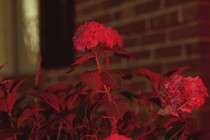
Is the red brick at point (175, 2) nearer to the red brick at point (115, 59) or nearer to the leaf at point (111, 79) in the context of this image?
the red brick at point (115, 59)

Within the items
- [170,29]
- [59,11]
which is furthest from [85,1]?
[170,29]

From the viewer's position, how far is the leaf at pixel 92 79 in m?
1.42

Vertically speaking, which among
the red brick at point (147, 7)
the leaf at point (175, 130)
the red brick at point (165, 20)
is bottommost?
the leaf at point (175, 130)

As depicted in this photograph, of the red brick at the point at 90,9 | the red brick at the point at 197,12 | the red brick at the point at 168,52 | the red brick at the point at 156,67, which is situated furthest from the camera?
the red brick at the point at 90,9

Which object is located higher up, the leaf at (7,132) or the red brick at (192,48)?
the red brick at (192,48)

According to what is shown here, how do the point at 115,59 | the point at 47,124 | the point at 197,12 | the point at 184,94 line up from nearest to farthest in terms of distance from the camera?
1. the point at 184,94
2. the point at 47,124
3. the point at 197,12
4. the point at 115,59

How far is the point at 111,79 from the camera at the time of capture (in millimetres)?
1396

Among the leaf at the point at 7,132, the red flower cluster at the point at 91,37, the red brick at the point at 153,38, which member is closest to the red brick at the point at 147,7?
the red brick at the point at 153,38

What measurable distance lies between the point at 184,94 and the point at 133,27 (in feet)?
4.09

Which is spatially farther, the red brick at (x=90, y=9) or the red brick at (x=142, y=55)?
the red brick at (x=90, y=9)

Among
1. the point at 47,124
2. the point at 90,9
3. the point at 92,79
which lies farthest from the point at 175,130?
the point at 90,9

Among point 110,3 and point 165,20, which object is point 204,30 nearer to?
point 165,20

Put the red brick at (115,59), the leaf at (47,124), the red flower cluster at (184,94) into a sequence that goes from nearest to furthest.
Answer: the red flower cluster at (184,94) < the leaf at (47,124) < the red brick at (115,59)

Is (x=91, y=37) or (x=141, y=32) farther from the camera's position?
(x=141, y=32)
